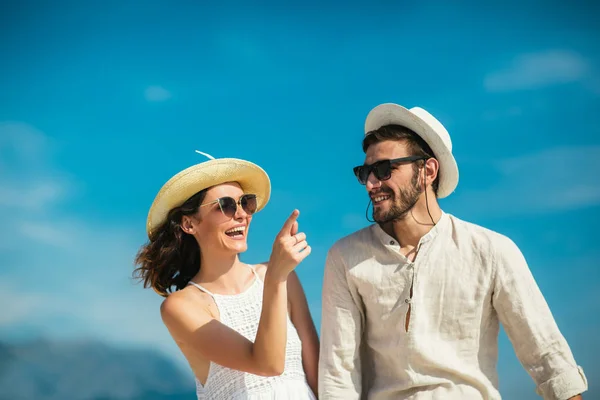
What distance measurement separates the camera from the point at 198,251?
5.28m

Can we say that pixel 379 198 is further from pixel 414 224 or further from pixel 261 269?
pixel 261 269

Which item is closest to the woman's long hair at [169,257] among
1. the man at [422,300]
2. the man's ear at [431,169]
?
the man at [422,300]

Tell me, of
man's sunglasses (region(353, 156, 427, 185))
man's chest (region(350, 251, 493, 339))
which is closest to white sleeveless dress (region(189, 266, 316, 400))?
man's chest (region(350, 251, 493, 339))

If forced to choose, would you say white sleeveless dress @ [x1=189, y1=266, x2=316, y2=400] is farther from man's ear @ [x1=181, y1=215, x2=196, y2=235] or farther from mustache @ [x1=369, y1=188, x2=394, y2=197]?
mustache @ [x1=369, y1=188, x2=394, y2=197]

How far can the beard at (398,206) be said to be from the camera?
4.37 meters

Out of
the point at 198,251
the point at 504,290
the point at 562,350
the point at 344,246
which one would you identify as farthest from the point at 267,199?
the point at 562,350

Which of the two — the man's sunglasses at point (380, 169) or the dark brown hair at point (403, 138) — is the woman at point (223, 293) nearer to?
the man's sunglasses at point (380, 169)

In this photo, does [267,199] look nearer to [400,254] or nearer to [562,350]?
[400,254]

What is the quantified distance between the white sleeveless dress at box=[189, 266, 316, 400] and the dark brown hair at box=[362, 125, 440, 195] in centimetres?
128

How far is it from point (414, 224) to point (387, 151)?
471mm

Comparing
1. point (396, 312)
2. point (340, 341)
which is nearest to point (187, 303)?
point (340, 341)

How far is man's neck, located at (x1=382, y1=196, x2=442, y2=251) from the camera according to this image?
14.6ft

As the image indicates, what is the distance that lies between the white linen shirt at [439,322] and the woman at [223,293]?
1.18 feet

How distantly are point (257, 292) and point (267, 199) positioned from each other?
0.88 meters
